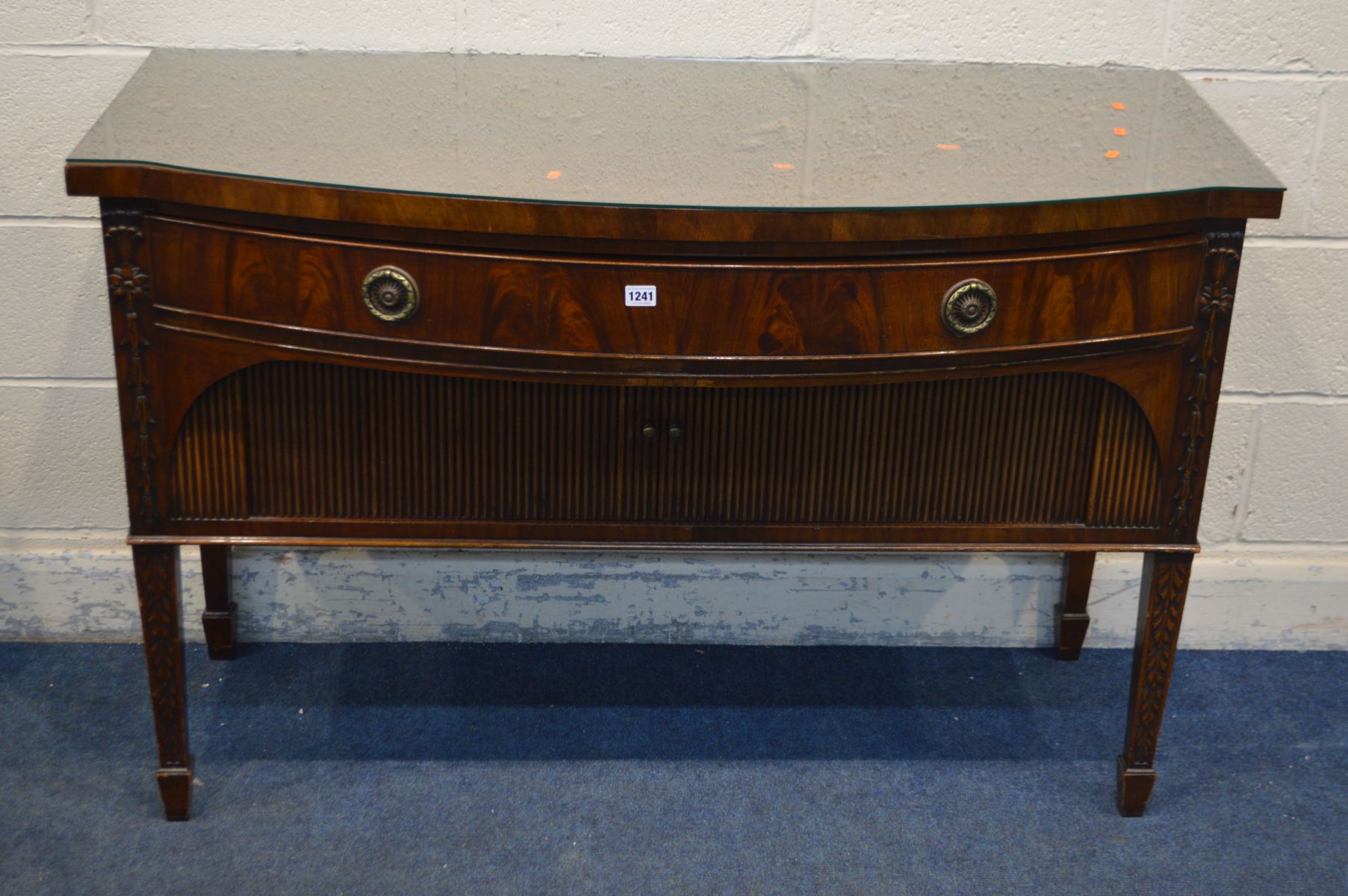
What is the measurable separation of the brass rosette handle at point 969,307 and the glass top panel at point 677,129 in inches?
3.7

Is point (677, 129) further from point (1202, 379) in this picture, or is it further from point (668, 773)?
point (668, 773)

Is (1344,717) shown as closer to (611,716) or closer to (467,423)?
(611,716)

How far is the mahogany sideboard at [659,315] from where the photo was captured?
1.42 metres

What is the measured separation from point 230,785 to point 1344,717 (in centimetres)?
161

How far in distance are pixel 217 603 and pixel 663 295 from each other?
1.04 m

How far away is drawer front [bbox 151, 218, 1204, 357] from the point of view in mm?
1438

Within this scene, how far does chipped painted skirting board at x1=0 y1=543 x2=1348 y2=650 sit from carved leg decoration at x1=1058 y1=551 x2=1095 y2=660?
3 cm

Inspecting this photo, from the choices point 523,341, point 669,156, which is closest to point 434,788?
point 523,341

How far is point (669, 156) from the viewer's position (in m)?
1.51

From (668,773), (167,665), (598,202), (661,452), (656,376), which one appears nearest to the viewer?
(598,202)

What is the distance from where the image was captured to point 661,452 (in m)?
1.59

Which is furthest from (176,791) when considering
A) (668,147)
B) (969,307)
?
(969,307)

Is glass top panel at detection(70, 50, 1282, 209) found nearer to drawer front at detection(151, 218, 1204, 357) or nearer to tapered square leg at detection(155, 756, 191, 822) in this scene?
drawer front at detection(151, 218, 1204, 357)

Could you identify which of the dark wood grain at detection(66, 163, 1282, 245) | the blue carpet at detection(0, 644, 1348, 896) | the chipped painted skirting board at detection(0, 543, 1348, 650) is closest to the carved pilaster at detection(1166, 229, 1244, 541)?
the dark wood grain at detection(66, 163, 1282, 245)
